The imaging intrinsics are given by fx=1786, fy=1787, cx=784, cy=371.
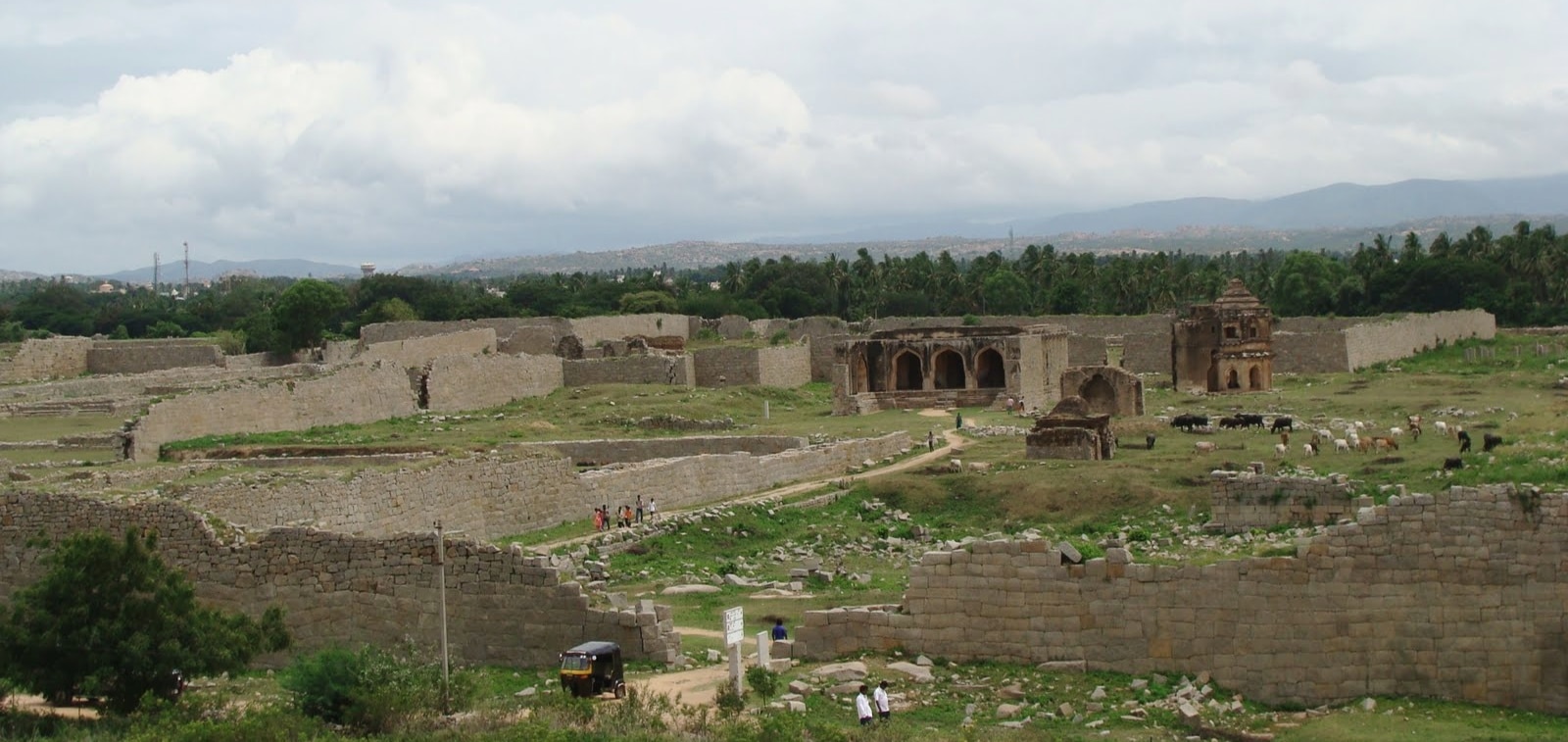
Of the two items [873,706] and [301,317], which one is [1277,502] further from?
[301,317]

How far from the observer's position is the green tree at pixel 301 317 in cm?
6638

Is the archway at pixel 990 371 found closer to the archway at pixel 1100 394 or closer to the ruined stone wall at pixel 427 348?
the archway at pixel 1100 394

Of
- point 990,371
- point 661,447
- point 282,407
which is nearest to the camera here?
point 661,447

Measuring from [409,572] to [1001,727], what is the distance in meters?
5.91

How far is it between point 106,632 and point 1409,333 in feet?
191

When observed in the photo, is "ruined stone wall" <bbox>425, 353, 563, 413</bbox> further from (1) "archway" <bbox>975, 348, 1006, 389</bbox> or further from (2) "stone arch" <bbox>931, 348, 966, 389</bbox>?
(1) "archway" <bbox>975, 348, 1006, 389</bbox>

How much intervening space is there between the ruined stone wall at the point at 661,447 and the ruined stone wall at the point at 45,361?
27.2 meters

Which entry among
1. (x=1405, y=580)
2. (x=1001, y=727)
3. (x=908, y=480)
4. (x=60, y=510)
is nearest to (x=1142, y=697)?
(x=1001, y=727)

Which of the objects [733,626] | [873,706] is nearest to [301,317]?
[733,626]

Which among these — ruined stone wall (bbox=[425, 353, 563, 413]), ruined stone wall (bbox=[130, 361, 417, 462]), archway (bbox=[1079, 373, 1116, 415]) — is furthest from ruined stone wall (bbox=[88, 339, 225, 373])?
archway (bbox=[1079, 373, 1116, 415])

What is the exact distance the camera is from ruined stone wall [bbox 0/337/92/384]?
55.0 m

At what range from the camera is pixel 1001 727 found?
13.9m

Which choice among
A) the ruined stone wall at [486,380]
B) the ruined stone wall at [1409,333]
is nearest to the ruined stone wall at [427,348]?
the ruined stone wall at [486,380]

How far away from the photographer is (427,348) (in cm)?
5703
